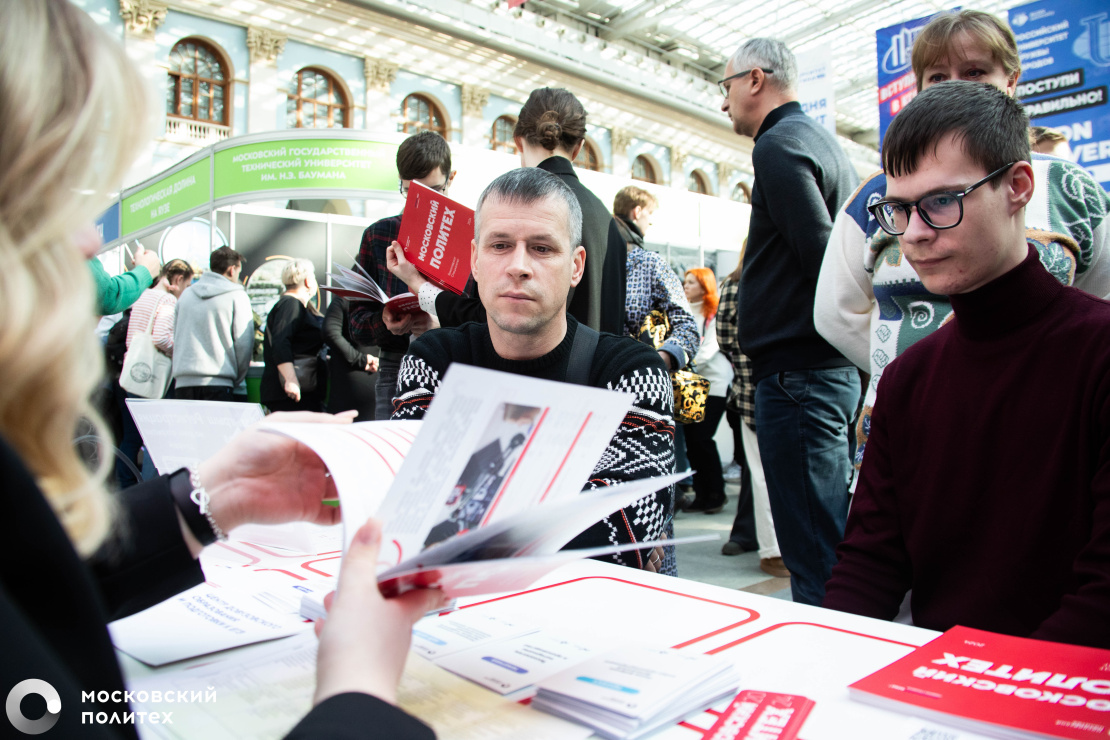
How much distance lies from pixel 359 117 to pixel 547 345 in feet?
52.9

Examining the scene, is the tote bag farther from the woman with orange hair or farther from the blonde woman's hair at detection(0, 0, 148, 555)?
the blonde woman's hair at detection(0, 0, 148, 555)

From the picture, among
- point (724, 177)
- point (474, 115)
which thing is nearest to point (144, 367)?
point (474, 115)

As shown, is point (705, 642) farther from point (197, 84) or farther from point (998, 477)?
point (197, 84)

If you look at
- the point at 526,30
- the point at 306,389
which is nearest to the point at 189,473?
the point at 306,389

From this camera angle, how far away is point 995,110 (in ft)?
4.09

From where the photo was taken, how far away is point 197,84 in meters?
14.6

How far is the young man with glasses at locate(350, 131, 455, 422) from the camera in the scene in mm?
2482

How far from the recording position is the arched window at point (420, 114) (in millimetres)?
17109

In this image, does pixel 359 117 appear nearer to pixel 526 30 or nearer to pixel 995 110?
pixel 526 30

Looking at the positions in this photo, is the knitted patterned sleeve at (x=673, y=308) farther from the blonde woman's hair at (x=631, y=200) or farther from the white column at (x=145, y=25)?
the white column at (x=145, y=25)

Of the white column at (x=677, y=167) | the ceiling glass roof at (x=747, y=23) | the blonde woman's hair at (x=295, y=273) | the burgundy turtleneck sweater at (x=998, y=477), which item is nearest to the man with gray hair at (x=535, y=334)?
the burgundy turtleneck sweater at (x=998, y=477)

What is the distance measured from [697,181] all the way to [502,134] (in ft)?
23.1

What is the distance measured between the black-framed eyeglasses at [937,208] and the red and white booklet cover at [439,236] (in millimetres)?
1198

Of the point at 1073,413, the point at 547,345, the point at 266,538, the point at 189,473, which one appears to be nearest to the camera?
the point at 189,473
